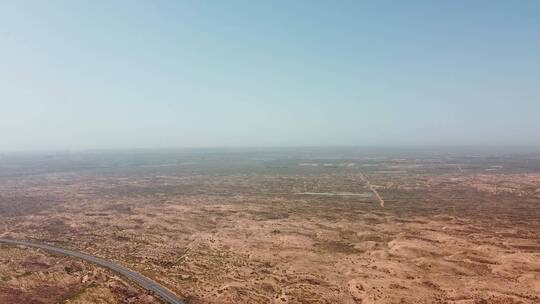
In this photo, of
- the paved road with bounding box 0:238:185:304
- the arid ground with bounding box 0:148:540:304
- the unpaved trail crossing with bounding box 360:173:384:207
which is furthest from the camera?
the unpaved trail crossing with bounding box 360:173:384:207

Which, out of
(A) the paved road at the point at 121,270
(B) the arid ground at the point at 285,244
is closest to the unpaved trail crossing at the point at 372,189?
(B) the arid ground at the point at 285,244

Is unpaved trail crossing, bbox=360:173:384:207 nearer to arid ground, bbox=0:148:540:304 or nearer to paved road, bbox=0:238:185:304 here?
arid ground, bbox=0:148:540:304

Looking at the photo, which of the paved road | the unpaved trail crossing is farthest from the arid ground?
the paved road

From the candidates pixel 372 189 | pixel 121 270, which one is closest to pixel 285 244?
pixel 121 270

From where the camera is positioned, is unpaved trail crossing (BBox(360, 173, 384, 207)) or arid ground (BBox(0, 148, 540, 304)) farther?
unpaved trail crossing (BBox(360, 173, 384, 207))

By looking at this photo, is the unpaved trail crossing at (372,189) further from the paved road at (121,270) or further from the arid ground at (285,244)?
the paved road at (121,270)

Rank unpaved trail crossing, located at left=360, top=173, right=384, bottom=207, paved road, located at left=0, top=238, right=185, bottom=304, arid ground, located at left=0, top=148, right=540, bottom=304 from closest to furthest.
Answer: paved road, located at left=0, top=238, right=185, bottom=304 → arid ground, located at left=0, top=148, right=540, bottom=304 → unpaved trail crossing, located at left=360, top=173, right=384, bottom=207

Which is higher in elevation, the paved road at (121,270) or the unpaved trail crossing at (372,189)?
the unpaved trail crossing at (372,189)
